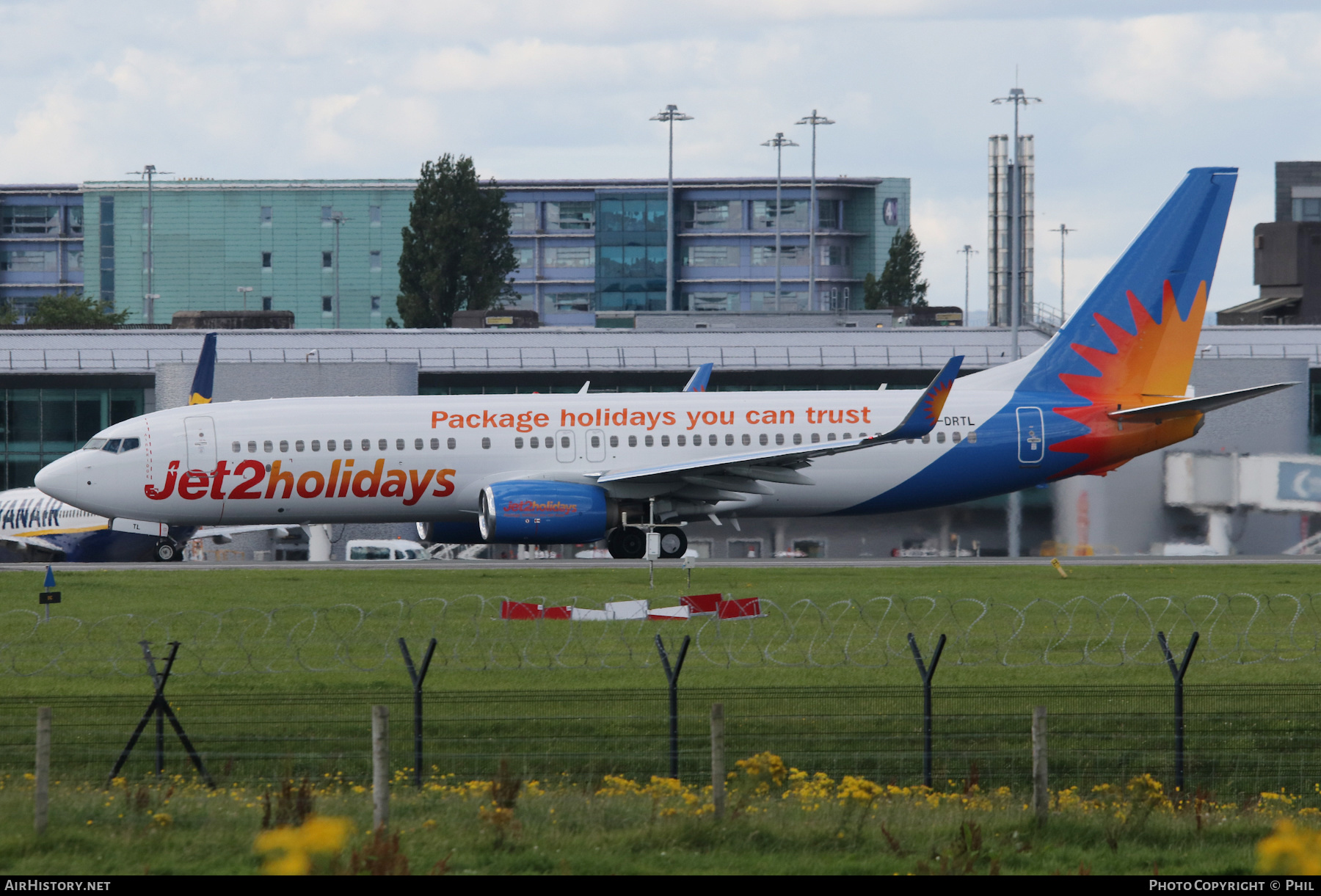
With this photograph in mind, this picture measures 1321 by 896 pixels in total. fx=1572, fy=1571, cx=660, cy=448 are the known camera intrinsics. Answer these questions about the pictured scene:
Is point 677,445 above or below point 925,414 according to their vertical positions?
below

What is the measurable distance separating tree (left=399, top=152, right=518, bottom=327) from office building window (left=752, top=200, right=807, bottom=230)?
3698cm

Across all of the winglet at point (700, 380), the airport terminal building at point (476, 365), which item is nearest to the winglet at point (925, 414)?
the winglet at point (700, 380)

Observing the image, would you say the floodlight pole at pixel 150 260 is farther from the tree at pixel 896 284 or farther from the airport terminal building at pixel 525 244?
the tree at pixel 896 284

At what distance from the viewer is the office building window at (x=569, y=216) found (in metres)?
140

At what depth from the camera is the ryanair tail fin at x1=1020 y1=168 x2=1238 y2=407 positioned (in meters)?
40.1

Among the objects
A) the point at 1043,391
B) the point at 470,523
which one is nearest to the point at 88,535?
the point at 470,523

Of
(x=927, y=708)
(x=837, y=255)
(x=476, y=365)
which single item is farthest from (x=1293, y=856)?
(x=837, y=255)

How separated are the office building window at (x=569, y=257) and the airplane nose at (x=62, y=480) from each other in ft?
344

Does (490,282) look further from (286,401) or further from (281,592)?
(281,592)

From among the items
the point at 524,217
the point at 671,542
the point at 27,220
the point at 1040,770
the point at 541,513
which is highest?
the point at 27,220

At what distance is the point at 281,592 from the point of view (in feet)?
95.4

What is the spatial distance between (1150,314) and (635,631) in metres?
22.4

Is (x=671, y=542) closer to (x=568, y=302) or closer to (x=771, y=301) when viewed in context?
(x=771, y=301)

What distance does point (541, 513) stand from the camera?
3597cm
